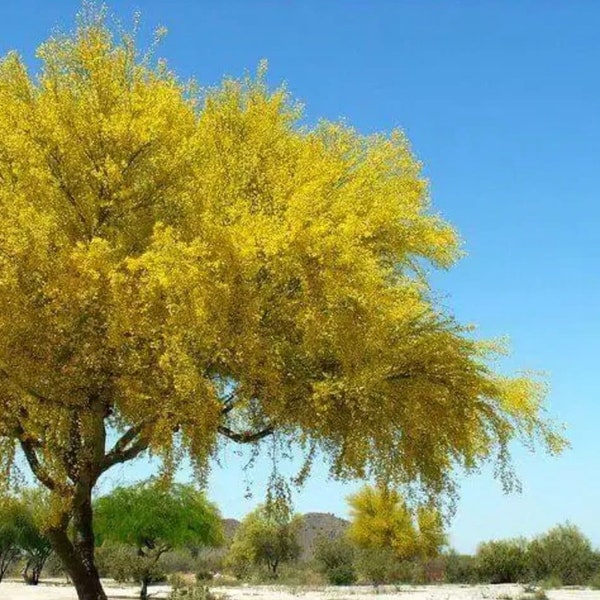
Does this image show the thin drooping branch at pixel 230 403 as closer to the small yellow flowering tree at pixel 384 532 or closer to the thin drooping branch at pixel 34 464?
the thin drooping branch at pixel 34 464

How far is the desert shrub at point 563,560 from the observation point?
48.3 m

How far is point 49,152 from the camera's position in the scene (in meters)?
16.2

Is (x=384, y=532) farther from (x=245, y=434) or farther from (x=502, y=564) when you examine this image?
(x=245, y=434)

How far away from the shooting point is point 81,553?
20250 millimetres

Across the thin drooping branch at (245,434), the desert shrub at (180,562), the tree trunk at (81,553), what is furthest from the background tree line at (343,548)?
the thin drooping branch at (245,434)

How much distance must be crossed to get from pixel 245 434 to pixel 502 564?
117 ft

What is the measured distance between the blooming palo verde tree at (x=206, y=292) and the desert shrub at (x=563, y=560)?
32362 mm

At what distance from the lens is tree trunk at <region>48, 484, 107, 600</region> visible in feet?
65.4

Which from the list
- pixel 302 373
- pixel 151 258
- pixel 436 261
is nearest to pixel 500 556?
pixel 436 261

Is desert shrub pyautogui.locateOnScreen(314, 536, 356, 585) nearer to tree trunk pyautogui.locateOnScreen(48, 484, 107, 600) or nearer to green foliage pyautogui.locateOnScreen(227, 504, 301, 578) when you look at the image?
green foliage pyautogui.locateOnScreen(227, 504, 301, 578)

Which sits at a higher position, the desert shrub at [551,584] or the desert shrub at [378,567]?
the desert shrub at [378,567]

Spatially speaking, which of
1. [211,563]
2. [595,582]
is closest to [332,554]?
[595,582]

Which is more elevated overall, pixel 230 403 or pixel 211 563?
pixel 211 563

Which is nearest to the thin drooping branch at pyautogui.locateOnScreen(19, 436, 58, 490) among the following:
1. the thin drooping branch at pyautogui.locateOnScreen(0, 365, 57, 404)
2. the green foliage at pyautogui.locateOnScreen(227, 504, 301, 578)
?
the thin drooping branch at pyautogui.locateOnScreen(0, 365, 57, 404)
